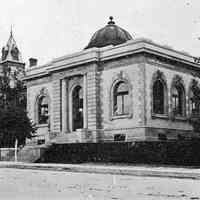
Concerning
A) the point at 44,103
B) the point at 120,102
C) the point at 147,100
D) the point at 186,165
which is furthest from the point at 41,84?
the point at 186,165

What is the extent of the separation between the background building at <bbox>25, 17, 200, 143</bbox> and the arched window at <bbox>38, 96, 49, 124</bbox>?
163 cm

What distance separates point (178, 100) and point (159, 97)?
276 cm

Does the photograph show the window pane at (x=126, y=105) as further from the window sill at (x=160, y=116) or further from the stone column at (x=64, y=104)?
the stone column at (x=64, y=104)

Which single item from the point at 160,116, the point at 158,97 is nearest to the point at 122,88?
the point at 158,97

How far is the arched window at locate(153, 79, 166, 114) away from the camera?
3472 centimetres

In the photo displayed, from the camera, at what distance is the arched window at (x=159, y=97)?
34.7 metres

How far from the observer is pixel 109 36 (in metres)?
39.9

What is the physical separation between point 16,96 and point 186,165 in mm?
32266

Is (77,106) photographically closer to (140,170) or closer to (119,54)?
(119,54)

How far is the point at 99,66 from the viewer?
36.5m

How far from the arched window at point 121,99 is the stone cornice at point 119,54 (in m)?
2.48

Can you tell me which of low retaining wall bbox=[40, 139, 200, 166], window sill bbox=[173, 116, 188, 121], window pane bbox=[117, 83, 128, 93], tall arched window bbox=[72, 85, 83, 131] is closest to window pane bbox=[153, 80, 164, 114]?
window sill bbox=[173, 116, 188, 121]

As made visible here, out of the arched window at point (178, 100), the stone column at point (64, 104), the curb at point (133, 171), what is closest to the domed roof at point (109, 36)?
the stone column at point (64, 104)

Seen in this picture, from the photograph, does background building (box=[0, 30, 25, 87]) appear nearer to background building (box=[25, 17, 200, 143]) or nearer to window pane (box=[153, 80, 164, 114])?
background building (box=[25, 17, 200, 143])
